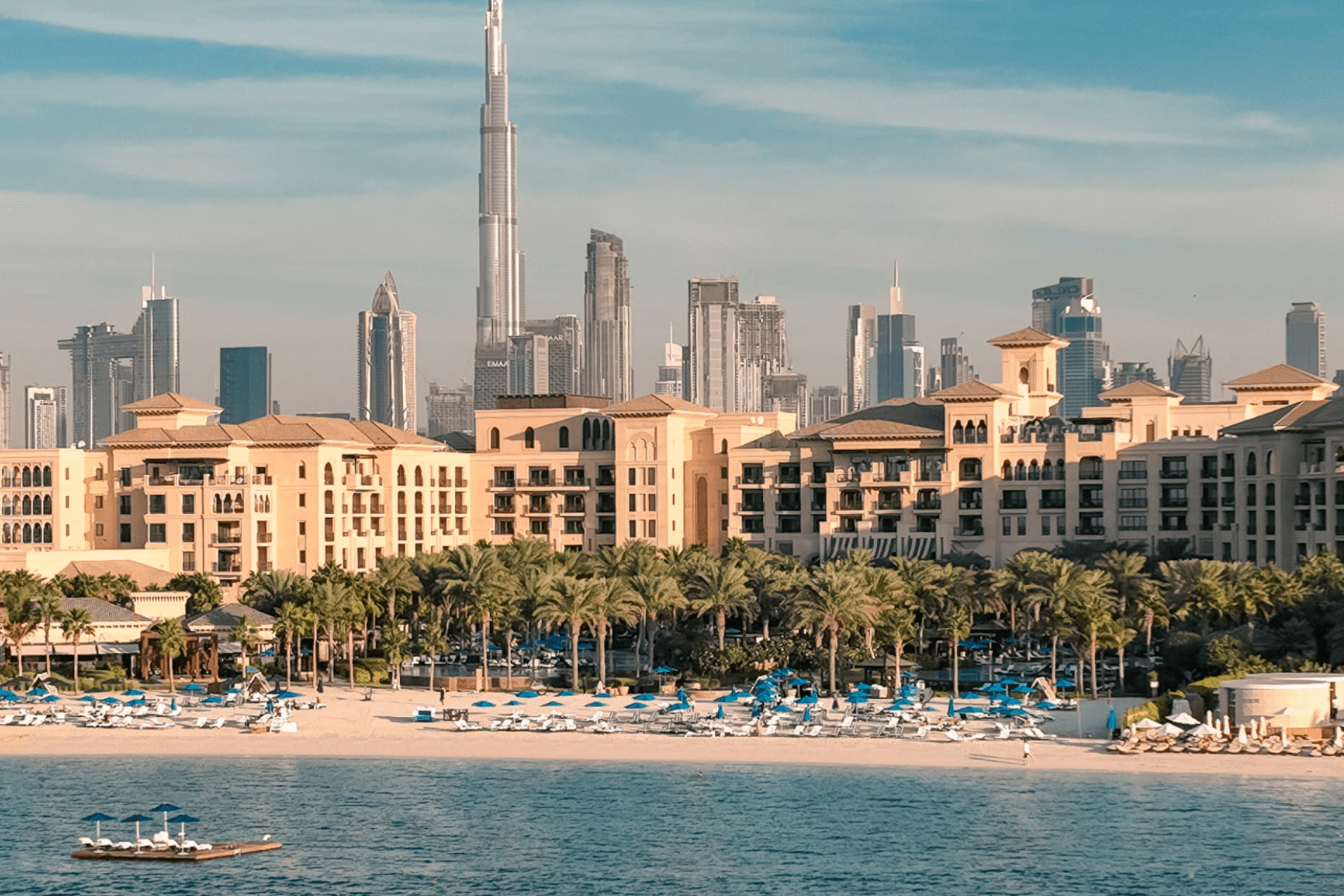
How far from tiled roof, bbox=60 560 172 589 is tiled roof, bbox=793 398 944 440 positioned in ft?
174

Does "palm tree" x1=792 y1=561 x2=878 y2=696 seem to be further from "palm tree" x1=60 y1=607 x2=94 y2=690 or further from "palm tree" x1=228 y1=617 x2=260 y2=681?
"palm tree" x1=60 y1=607 x2=94 y2=690

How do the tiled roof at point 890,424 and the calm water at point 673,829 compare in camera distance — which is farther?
the tiled roof at point 890,424

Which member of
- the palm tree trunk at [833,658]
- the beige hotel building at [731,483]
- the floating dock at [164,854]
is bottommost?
the floating dock at [164,854]

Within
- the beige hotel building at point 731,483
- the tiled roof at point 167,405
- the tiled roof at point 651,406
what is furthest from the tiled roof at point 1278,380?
the tiled roof at point 167,405

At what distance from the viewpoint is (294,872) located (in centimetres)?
7438

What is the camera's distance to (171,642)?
119688 millimetres

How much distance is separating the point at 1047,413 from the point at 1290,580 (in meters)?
61.6

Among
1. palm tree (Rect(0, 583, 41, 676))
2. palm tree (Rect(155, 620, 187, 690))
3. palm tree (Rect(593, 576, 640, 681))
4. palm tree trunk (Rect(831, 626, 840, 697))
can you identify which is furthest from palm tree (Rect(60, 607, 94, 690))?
palm tree trunk (Rect(831, 626, 840, 697))

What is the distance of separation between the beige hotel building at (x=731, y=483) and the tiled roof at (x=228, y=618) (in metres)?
27.2

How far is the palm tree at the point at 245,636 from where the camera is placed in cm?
11981

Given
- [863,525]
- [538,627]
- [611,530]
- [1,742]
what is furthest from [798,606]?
[611,530]

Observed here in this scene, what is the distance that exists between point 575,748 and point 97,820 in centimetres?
2844

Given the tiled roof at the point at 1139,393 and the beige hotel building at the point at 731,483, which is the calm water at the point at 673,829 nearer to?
the beige hotel building at the point at 731,483

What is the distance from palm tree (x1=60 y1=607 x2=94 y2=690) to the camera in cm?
11925
